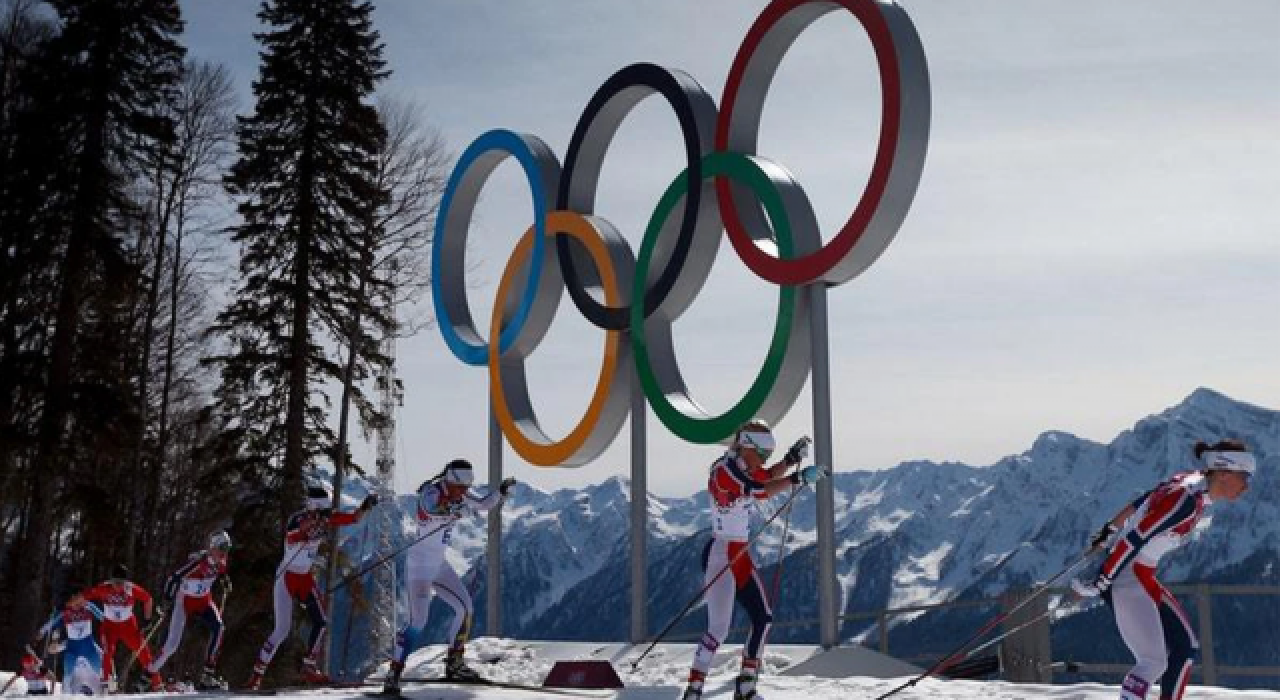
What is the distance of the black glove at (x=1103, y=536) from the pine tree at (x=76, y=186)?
20.0m

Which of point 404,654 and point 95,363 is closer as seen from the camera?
point 404,654

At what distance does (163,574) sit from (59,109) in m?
19.9

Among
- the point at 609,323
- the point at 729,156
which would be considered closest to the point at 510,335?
the point at 609,323

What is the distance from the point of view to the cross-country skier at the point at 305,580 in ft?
54.0

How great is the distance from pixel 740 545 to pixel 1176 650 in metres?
3.98

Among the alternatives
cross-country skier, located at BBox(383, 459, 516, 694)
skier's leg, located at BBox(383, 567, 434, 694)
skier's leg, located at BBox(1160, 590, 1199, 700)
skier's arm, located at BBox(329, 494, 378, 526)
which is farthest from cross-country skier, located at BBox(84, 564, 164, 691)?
skier's leg, located at BBox(1160, 590, 1199, 700)

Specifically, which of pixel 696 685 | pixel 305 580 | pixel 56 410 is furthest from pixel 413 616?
pixel 56 410

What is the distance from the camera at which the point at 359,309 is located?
31.8 meters

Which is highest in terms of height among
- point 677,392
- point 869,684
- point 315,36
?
point 315,36

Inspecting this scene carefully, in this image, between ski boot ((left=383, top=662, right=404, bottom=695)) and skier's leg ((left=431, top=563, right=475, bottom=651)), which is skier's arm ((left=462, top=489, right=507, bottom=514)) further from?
ski boot ((left=383, top=662, right=404, bottom=695))

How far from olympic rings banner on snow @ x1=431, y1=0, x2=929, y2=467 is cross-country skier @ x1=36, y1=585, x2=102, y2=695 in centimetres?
749

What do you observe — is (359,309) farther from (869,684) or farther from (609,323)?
(869,684)

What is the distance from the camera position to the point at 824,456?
1688cm

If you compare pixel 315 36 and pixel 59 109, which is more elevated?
pixel 315 36
